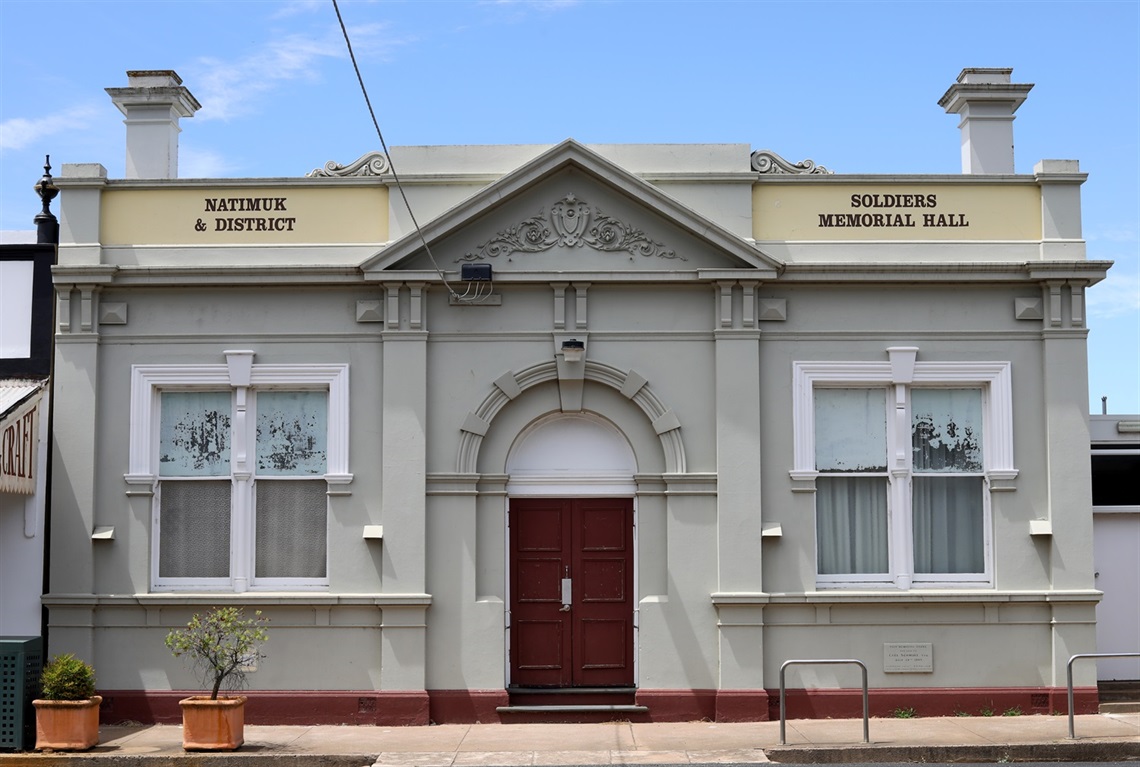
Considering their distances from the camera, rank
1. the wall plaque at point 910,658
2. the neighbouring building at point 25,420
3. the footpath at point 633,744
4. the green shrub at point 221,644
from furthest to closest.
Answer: the wall plaque at point 910,658, the neighbouring building at point 25,420, the green shrub at point 221,644, the footpath at point 633,744

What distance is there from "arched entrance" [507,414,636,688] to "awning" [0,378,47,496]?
5.53 m

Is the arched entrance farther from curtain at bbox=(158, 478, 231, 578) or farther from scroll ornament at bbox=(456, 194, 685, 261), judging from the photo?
curtain at bbox=(158, 478, 231, 578)

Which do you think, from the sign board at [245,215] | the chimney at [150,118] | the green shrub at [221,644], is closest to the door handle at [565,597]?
the green shrub at [221,644]

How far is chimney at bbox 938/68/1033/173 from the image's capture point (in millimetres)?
16719

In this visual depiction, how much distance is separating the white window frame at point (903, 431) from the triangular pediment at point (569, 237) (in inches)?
67.4

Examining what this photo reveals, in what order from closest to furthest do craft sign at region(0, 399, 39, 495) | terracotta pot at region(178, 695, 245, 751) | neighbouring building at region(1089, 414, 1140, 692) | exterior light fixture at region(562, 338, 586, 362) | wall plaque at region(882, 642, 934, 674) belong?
1. terracotta pot at region(178, 695, 245, 751)
2. craft sign at region(0, 399, 39, 495)
3. wall plaque at region(882, 642, 934, 674)
4. exterior light fixture at region(562, 338, 586, 362)
5. neighbouring building at region(1089, 414, 1140, 692)

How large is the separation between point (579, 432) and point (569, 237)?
7.64 ft

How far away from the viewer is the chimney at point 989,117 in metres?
Answer: 16.7

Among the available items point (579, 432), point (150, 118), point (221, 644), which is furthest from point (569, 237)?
point (221, 644)

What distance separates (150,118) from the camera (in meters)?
16.8

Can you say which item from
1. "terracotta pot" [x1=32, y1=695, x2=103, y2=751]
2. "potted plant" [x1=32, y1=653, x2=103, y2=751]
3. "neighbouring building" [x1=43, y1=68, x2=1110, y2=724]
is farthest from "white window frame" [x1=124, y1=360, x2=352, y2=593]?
"terracotta pot" [x1=32, y1=695, x2=103, y2=751]

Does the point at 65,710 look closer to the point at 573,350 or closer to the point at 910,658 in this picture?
the point at 573,350

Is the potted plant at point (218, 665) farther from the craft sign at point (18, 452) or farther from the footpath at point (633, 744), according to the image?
the craft sign at point (18, 452)

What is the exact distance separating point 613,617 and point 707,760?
2906 mm
